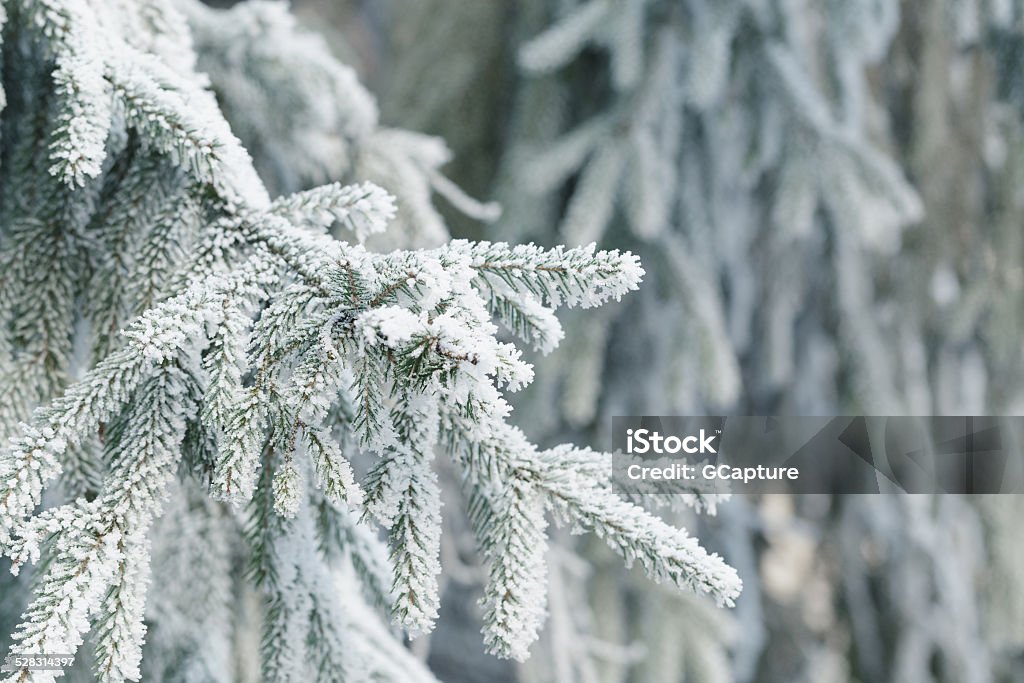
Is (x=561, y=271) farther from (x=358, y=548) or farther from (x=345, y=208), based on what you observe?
(x=358, y=548)

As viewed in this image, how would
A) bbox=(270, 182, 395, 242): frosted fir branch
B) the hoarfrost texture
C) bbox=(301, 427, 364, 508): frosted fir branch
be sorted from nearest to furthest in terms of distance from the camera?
bbox=(301, 427, 364, 508): frosted fir branch → bbox=(270, 182, 395, 242): frosted fir branch → the hoarfrost texture

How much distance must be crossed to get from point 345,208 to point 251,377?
0.16 metres

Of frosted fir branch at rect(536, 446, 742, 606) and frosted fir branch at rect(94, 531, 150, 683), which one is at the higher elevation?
frosted fir branch at rect(536, 446, 742, 606)

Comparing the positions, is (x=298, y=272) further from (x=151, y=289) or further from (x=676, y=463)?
(x=676, y=463)

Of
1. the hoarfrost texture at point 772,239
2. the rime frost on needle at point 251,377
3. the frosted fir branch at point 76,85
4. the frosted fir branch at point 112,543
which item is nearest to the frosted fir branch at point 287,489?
the rime frost on needle at point 251,377

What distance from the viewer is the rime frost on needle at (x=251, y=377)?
582mm

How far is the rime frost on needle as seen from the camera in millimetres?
582

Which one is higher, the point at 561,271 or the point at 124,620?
the point at 561,271

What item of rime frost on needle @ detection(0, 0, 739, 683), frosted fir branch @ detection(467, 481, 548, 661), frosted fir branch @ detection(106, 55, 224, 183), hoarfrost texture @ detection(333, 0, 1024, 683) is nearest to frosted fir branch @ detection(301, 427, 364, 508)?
rime frost on needle @ detection(0, 0, 739, 683)

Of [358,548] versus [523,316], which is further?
[358,548]

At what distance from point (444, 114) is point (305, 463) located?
1.45m

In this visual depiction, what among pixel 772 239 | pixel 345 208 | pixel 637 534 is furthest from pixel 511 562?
pixel 772 239

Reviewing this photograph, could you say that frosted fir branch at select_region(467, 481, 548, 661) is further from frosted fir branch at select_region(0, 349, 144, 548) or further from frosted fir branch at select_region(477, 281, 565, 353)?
frosted fir branch at select_region(0, 349, 144, 548)

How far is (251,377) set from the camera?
685 millimetres
